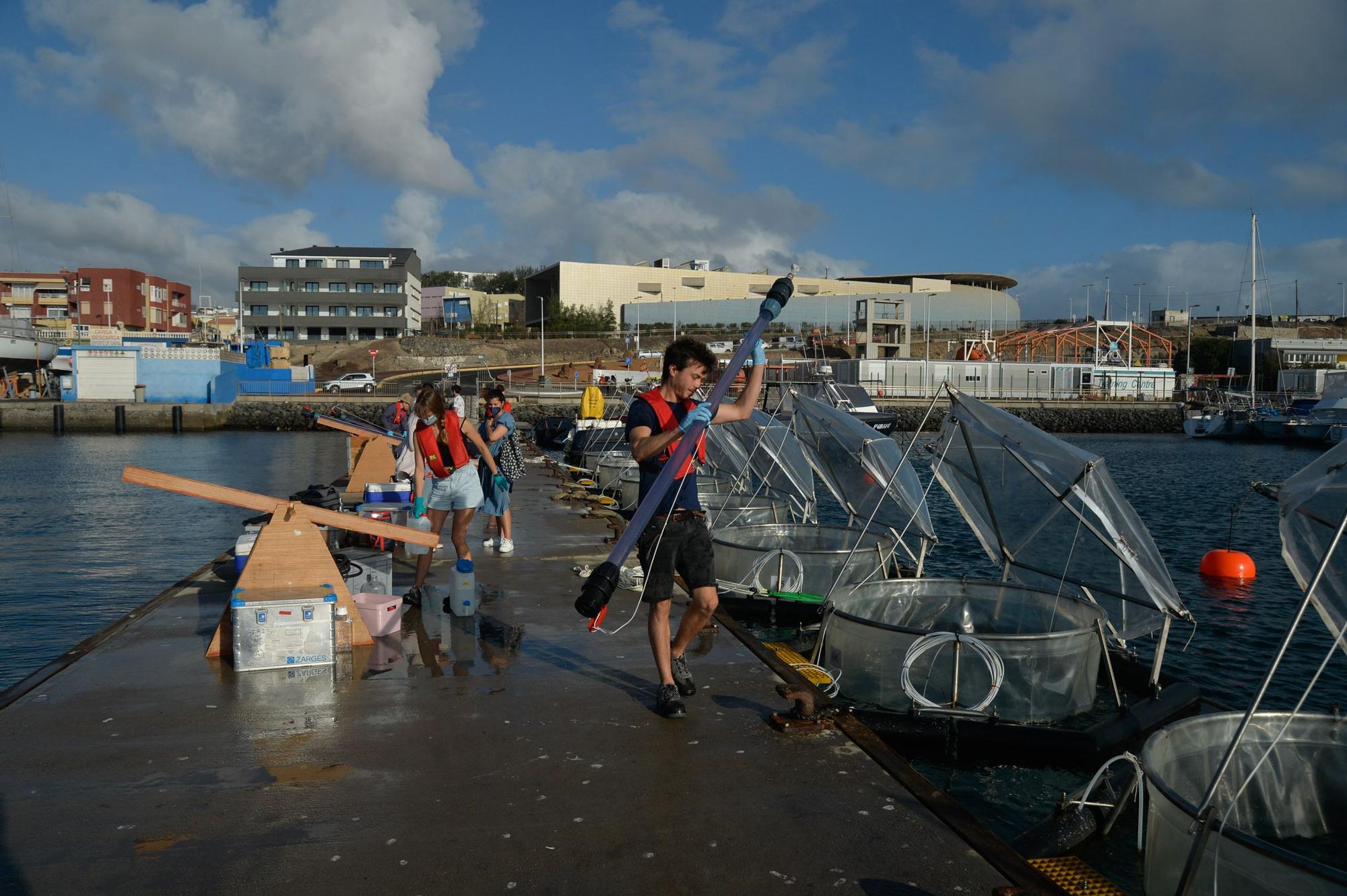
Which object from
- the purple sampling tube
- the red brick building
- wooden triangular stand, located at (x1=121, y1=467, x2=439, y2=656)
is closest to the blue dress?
wooden triangular stand, located at (x1=121, y1=467, x2=439, y2=656)

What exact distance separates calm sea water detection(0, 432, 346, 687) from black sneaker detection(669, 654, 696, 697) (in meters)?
8.62

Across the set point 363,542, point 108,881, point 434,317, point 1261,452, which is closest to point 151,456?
point 363,542

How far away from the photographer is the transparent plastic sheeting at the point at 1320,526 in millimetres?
5156

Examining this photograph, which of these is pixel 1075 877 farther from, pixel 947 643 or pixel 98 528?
pixel 98 528

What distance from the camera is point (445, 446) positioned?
9219mm

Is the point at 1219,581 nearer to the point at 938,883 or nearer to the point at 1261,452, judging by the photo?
the point at 938,883

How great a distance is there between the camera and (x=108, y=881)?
13.5ft

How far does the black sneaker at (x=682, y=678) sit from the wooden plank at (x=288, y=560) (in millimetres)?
2780

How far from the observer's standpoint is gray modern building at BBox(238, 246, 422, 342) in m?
103

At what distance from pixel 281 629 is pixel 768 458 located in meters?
11.1

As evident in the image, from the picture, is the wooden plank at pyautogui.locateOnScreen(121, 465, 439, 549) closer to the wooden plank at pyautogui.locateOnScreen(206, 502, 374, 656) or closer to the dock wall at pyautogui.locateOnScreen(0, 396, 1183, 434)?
the wooden plank at pyautogui.locateOnScreen(206, 502, 374, 656)

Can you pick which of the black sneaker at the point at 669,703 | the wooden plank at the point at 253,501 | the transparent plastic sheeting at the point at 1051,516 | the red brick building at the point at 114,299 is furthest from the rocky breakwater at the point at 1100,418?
the red brick building at the point at 114,299

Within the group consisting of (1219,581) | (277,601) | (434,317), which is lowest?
(1219,581)

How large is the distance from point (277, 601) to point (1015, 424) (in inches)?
281
